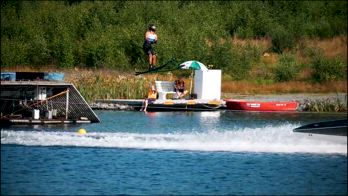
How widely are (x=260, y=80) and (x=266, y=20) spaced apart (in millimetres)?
11215

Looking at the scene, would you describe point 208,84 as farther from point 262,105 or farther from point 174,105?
point 262,105

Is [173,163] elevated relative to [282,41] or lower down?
lower down

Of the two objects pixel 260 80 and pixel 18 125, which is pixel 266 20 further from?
pixel 18 125

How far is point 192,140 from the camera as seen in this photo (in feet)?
96.7

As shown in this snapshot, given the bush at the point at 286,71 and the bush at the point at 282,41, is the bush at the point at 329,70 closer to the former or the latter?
the bush at the point at 286,71

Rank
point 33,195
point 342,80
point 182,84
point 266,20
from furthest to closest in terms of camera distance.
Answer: point 266,20, point 342,80, point 182,84, point 33,195

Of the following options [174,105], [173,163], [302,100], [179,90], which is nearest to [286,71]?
[302,100]

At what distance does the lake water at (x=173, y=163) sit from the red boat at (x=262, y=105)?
14.9 m

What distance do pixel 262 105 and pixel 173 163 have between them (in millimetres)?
19143

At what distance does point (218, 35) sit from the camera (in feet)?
199

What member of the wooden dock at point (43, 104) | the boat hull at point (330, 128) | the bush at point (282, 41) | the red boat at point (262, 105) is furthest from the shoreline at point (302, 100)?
the boat hull at point (330, 128)

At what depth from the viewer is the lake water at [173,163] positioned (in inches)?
944

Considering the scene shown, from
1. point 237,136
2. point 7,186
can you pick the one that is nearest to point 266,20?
point 237,136

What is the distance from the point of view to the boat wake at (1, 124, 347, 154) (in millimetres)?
28438
